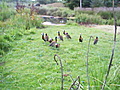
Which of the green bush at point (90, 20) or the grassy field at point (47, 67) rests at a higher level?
the green bush at point (90, 20)

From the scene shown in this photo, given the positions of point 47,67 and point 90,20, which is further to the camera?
point 90,20

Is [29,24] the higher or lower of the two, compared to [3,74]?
higher

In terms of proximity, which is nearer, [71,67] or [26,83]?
[26,83]

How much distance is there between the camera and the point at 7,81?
248 centimetres

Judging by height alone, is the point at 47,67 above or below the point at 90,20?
below

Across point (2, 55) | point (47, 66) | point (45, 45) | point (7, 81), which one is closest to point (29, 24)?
point (45, 45)

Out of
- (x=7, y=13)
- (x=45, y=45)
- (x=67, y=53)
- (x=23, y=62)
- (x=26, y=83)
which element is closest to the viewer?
(x=26, y=83)

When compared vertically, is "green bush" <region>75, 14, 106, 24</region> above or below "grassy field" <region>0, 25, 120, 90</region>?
above

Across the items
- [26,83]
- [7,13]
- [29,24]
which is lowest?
[26,83]

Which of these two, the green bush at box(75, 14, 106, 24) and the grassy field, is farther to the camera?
the green bush at box(75, 14, 106, 24)

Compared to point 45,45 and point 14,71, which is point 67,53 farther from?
point 14,71

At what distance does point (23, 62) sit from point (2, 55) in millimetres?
677

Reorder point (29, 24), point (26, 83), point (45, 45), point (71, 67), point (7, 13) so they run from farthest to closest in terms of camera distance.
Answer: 1. point (7, 13)
2. point (29, 24)
3. point (45, 45)
4. point (71, 67)
5. point (26, 83)

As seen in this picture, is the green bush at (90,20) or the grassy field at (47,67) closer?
the grassy field at (47,67)
